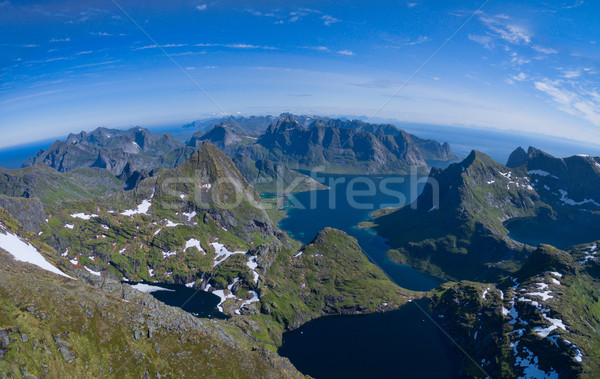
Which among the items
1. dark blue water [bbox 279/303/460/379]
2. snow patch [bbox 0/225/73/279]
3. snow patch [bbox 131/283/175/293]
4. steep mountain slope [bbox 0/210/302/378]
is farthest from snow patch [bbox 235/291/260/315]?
snow patch [bbox 0/225/73/279]

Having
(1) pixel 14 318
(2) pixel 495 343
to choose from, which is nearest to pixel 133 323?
(1) pixel 14 318

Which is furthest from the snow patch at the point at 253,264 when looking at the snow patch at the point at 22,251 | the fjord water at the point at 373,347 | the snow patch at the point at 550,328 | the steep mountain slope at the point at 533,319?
the snow patch at the point at 550,328

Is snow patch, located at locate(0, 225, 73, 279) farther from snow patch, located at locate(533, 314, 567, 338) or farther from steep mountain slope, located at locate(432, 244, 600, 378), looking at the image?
snow patch, located at locate(533, 314, 567, 338)

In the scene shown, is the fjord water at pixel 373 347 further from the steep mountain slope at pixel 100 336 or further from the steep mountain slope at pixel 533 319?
the steep mountain slope at pixel 100 336

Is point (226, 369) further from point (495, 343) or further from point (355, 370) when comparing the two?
point (495, 343)

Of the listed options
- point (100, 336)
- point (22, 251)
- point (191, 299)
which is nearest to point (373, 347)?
point (191, 299)

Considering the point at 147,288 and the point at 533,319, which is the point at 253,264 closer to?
the point at 147,288
